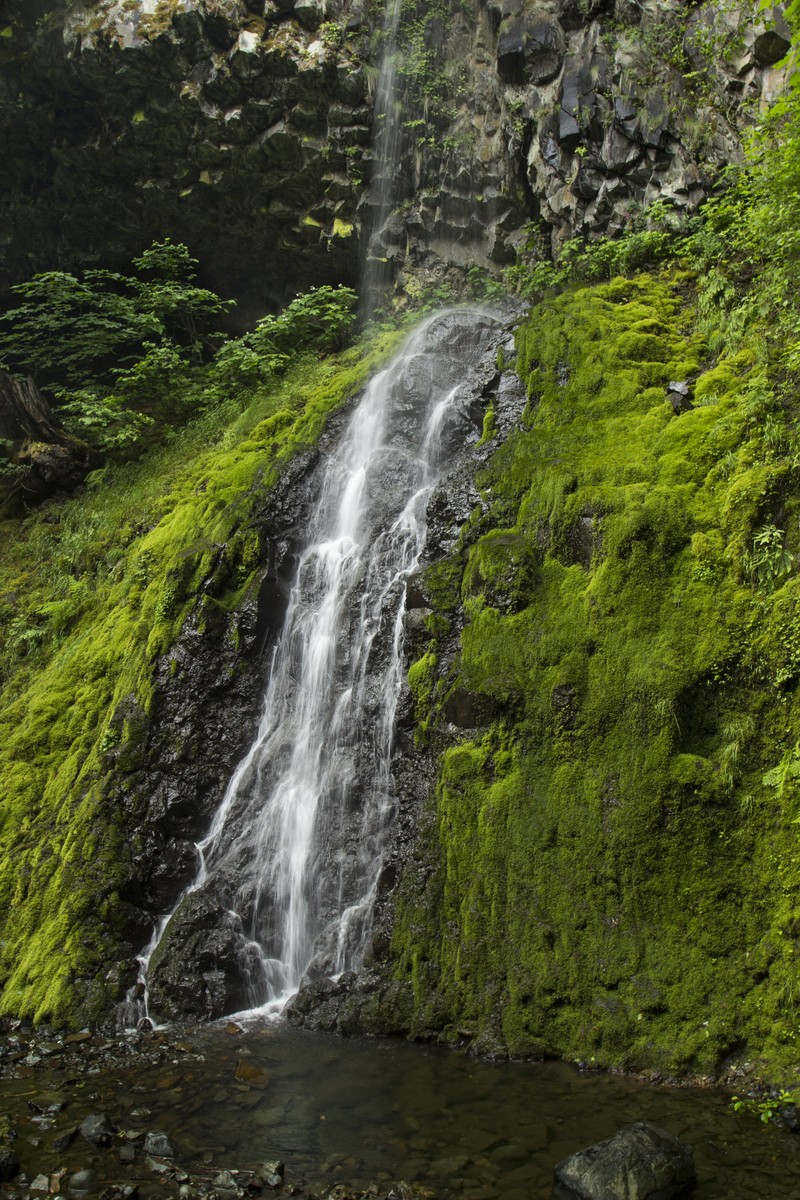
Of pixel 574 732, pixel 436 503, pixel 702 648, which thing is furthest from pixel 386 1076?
pixel 436 503

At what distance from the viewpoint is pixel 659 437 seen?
800 cm

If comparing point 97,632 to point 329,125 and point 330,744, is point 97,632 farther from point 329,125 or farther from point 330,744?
point 329,125

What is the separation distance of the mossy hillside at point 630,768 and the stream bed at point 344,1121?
55cm

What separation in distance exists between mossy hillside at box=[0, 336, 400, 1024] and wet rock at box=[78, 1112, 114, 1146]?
2.49 m

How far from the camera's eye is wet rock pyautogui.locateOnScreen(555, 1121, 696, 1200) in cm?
398

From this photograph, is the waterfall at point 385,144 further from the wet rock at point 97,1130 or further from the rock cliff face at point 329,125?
A: the wet rock at point 97,1130

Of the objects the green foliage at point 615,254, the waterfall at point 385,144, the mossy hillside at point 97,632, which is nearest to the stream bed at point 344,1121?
the mossy hillside at point 97,632

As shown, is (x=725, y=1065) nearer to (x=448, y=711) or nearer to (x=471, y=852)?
(x=471, y=852)

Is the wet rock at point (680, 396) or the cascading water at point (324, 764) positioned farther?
the wet rock at point (680, 396)

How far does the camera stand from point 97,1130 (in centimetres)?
491

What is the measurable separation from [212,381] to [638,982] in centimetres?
1508

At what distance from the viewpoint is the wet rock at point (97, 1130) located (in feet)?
15.9

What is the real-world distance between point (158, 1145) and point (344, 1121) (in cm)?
117

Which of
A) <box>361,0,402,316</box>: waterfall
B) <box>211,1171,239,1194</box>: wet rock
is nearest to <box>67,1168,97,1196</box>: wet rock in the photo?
<box>211,1171,239,1194</box>: wet rock
